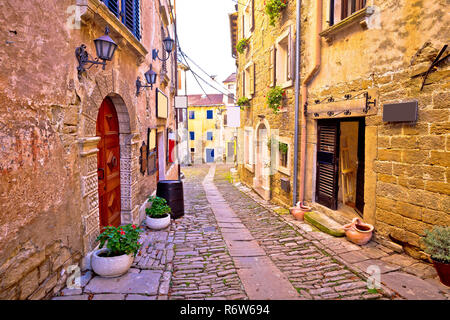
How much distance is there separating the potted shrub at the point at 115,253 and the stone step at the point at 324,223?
3904 mm

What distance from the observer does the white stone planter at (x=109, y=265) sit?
371cm

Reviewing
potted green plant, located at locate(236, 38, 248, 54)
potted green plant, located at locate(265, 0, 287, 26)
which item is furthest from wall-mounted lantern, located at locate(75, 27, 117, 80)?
potted green plant, located at locate(236, 38, 248, 54)

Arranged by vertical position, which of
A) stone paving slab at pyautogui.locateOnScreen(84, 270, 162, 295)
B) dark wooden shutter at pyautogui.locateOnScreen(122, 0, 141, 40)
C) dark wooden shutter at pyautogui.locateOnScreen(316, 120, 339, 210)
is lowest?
stone paving slab at pyautogui.locateOnScreen(84, 270, 162, 295)

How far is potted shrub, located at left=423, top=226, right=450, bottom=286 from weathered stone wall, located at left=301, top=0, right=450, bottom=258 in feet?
1.35

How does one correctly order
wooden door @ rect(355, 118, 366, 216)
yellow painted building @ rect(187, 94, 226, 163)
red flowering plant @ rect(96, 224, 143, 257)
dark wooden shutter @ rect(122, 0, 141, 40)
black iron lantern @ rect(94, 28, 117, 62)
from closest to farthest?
black iron lantern @ rect(94, 28, 117, 62) → red flowering plant @ rect(96, 224, 143, 257) → dark wooden shutter @ rect(122, 0, 141, 40) → wooden door @ rect(355, 118, 366, 216) → yellow painted building @ rect(187, 94, 226, 163)

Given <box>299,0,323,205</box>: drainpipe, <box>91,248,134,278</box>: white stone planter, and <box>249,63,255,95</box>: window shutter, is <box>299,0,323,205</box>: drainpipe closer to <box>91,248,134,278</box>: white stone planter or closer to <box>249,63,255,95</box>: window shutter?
<box>249,63,255,95</box>: window shutter

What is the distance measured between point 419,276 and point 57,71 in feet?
17.7

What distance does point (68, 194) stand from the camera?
3.47m

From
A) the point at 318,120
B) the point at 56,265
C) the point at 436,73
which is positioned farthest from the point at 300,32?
the point at 56,265

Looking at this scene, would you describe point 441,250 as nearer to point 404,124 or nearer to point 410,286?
point 410,286

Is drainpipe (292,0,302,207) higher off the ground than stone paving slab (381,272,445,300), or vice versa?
drainpipe (292,0,302,207)

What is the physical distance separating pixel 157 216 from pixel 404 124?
5.08 m

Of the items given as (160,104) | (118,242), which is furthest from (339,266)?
(160,104)

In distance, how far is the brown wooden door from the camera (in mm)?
4789
